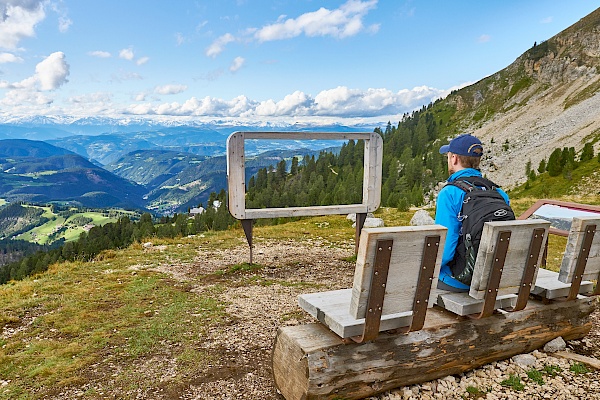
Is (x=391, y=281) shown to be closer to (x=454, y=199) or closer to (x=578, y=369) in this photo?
(x=454, y=199)

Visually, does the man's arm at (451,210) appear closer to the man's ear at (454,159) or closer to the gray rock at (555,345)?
the man's ear at (454,159)

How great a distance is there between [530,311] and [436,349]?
1574 mm

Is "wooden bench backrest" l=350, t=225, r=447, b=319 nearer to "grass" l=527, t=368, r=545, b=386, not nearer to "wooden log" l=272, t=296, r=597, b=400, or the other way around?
"wooden log" l=272, t=296, r=597, b=400

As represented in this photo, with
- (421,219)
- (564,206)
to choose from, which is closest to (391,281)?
(564,206)

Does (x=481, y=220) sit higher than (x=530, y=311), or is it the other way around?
(x=481, y=220)

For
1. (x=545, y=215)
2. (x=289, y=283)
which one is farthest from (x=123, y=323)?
(x=545, y=215)

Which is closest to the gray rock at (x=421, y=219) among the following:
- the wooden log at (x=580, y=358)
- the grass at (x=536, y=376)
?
the wooden log at (x=580, y=358)

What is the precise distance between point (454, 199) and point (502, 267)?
911mm

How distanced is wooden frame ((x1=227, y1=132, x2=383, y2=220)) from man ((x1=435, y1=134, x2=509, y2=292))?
17.8 feet

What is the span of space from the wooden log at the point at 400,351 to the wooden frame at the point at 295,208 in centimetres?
564

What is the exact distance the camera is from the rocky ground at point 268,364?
185 inches

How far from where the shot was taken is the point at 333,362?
411cm

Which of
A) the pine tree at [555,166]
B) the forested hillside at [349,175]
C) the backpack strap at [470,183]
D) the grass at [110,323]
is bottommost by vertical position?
the forested hillside at [349,175]

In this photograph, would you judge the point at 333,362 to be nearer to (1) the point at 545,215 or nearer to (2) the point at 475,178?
(2) the point at 475,178
